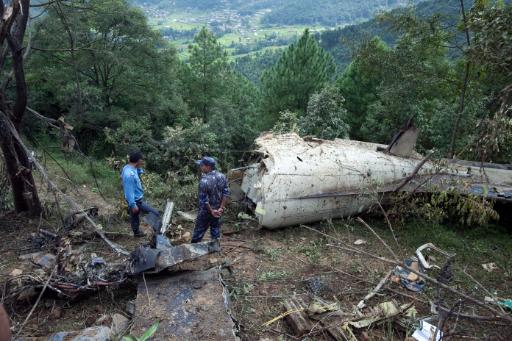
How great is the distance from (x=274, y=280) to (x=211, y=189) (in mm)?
1612

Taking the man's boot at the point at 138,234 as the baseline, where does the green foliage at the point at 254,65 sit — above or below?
below

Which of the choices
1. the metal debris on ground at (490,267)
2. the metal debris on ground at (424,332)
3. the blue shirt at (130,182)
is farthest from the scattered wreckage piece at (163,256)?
the metal debris on ground at (490,267)

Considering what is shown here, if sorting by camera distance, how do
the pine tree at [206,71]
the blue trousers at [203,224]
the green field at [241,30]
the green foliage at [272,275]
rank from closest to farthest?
1. the green foliage at [272,275]
2. the blue trousers at [203,224]
3. the pine tree at [206,71]
4. the green field at [241,30]

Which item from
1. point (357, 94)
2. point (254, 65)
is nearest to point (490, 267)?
point (357, 94)

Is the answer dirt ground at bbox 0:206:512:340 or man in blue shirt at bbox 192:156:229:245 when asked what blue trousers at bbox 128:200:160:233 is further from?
man in blue shirt at bbox 192:156:229:245

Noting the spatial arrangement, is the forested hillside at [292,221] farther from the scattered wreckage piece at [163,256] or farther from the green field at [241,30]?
the green field at [241,30]

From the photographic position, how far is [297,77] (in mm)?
22359

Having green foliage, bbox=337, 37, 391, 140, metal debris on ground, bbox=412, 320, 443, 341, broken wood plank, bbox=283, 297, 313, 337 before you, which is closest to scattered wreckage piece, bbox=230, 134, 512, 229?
broken wood plank, bbox=283, 297, 313, 337

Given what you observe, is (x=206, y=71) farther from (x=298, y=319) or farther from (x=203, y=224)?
(x=298, y=319)

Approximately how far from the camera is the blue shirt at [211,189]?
5770 millimetres

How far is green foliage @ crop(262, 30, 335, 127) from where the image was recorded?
22.4m

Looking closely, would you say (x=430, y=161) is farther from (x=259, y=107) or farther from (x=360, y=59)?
(x=259, y=107)

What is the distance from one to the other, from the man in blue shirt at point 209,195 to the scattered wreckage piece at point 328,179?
1.07 metres

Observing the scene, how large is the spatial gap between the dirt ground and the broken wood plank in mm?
81
